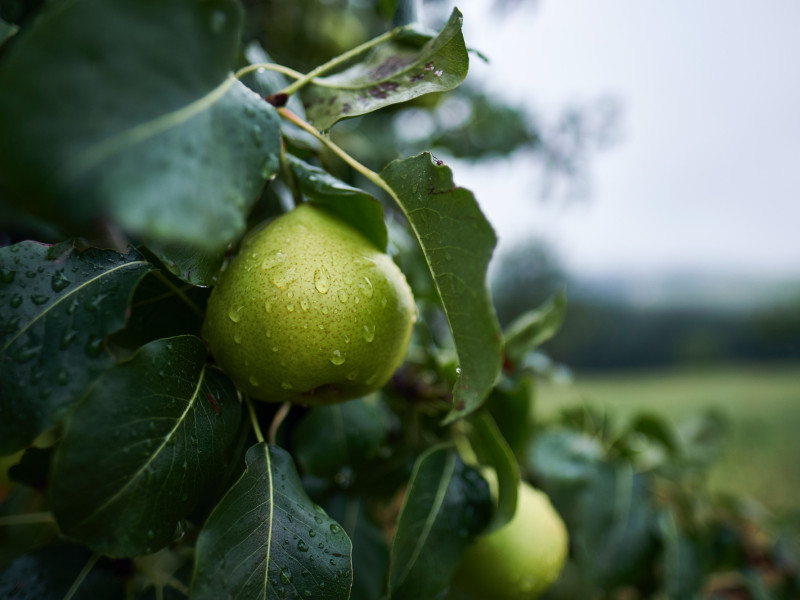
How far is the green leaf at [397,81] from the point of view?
41 centimetres

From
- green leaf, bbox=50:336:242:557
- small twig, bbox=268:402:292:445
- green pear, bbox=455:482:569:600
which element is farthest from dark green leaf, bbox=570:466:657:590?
green leaf, bbox=50:336:242:557

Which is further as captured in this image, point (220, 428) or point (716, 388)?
point (716, 388)

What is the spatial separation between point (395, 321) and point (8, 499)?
72cm

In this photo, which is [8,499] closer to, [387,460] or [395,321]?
[387,460]

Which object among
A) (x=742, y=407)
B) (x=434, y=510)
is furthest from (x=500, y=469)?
(x=742, y=407)

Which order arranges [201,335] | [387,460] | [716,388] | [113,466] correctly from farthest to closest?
[716,388]
[387,460]
[201,335]
[113,466]

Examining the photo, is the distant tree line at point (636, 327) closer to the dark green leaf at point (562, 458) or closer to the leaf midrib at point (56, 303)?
the dark green leaf at point (562, 458)

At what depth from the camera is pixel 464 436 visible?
731 mm

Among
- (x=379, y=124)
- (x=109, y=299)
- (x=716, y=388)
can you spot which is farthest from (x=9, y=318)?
(x=716, y=388)

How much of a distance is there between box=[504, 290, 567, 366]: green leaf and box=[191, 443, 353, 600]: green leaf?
47 centimetres

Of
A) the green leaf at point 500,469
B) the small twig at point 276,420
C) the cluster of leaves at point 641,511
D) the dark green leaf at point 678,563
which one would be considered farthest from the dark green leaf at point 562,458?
the small twig at point 276,420

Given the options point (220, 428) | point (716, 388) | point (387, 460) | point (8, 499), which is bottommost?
point (716, 388)

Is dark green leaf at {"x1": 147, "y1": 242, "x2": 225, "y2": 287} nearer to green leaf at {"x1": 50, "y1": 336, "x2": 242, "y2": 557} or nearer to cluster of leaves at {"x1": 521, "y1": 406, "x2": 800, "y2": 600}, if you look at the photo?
green leaf at {"x1": 50, "y1": 336, "x2": 242, "y2": 557}

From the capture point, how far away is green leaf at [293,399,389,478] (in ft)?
1.90
